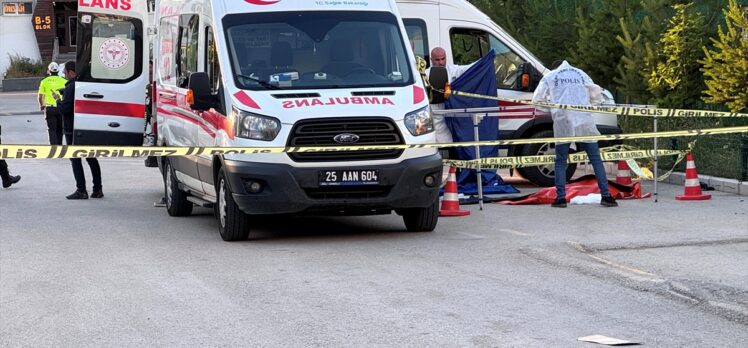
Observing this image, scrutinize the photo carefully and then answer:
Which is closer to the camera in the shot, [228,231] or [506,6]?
[228,231]

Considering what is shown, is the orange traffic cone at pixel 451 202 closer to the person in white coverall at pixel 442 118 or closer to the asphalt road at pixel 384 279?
the asphalt road at pixel 384 279

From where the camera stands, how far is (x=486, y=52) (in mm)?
18141

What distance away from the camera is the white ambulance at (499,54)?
58.9 feet

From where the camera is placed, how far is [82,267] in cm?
1116

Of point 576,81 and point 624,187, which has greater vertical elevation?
point 576,81

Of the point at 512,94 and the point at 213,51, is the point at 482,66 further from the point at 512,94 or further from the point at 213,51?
the point at 213,51

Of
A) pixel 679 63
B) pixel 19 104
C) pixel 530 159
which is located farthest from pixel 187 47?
pixel 19 104

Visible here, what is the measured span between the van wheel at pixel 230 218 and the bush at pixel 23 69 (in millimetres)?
41826

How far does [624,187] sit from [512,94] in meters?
2.21

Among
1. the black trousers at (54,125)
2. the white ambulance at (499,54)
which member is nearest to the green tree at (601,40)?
the white ambulance at (499,54)

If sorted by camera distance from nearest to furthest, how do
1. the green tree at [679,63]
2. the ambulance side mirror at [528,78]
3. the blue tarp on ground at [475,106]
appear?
the blue tarp on ground at [475,106], the ambulance side mirror at [528,78], the green tree at [679,63]

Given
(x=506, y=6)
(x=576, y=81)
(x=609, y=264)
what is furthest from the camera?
(x=506, y=6)

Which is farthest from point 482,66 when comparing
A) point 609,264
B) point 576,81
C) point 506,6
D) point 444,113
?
point 506,6

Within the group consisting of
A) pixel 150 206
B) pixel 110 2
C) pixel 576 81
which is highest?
pixel 110 2
